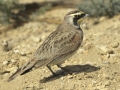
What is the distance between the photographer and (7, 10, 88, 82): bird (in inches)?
276

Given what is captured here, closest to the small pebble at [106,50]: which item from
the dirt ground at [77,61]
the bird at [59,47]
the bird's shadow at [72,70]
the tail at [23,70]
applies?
the dirt ground at [77,61]

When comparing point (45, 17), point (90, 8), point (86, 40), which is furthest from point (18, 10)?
point (86, 40)

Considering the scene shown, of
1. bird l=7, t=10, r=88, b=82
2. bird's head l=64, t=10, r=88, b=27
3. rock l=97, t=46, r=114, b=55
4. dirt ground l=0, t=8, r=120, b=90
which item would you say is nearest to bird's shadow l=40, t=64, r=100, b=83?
dirt ground l=0, t=8, r=120, b=90

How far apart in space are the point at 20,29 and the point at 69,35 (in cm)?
431

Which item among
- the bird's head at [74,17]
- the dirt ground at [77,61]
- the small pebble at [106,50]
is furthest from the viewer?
the small pebble at [106,50]

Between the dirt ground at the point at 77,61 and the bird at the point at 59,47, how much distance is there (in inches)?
15.1

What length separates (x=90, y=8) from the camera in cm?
1191

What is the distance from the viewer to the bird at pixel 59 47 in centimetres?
700

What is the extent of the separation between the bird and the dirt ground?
38 centimetres

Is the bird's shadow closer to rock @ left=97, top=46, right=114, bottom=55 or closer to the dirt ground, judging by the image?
the dirt ground

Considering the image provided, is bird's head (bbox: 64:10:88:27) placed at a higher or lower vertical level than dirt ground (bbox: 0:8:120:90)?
higher

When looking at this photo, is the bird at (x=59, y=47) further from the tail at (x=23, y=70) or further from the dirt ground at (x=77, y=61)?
the dirt ground at (x=77, y=61)

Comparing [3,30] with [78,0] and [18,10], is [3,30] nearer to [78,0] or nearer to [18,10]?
[18,10]

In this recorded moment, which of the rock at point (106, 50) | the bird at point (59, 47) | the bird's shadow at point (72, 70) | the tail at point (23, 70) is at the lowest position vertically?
the bird's shadow at point (72, 70)
